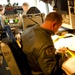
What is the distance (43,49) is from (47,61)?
4.4 inches

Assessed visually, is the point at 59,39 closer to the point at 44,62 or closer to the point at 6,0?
the point at 44,62

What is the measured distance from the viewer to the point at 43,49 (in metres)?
1.63

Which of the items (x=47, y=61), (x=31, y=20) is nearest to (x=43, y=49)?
(x=47, y=61)

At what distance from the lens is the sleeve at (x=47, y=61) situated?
63.7 inches

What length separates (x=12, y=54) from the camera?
176 cm

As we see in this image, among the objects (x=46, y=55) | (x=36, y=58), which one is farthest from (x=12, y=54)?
(x=46, y=55)

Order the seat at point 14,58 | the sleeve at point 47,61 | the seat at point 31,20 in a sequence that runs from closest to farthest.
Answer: the sleeve at point 47,61, the seat at point 14,58, the seat at point 31,20

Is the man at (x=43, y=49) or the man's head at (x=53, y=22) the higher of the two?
the man's head at (x=53, y=22)

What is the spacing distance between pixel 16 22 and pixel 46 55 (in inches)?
90.7

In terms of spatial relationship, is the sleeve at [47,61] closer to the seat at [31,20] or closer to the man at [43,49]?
the man at [43,49]

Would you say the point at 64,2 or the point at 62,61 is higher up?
the point at 64,2

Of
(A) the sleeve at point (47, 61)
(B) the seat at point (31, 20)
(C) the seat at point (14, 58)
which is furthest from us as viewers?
(B) the seat at point (31, 20)

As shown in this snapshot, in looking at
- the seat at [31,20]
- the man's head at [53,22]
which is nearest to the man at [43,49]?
the man's head at [53,22]

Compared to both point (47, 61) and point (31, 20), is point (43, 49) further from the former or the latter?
point (31, 20)
